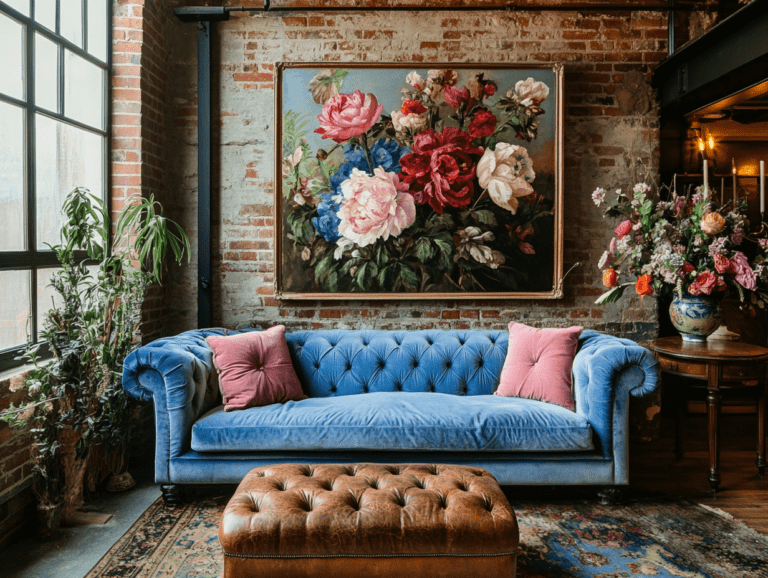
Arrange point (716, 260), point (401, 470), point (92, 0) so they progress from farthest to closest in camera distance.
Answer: point (92, 0), point (716, 260), point (401, 470)

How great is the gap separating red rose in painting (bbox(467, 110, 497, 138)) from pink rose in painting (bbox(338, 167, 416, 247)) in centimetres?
60

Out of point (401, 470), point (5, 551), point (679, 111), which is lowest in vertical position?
point (5, 551)

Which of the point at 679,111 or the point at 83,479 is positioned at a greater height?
the point at 679,111

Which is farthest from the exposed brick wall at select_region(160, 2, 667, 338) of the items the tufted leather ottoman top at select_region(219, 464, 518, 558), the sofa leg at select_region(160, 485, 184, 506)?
the tufted leather ottoman top at select_region(219, 464, 518, 558)

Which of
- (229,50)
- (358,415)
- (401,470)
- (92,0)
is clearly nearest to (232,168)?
(229,50)

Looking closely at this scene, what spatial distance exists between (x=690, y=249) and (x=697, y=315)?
390mm

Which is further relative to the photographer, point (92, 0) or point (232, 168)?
point (232, 168)

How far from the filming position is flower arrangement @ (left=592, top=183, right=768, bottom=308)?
119 inches

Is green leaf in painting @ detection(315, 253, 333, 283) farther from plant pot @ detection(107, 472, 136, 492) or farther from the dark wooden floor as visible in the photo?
the dark wooden floor

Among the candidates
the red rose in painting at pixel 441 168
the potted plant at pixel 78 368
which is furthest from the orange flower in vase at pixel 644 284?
the potted plant at pixel 78 368

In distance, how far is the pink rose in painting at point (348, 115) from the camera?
3.68 meters

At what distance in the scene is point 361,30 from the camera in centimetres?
374

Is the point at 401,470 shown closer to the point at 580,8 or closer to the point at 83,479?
the point at 83,479

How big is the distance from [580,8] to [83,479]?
13.8ft
